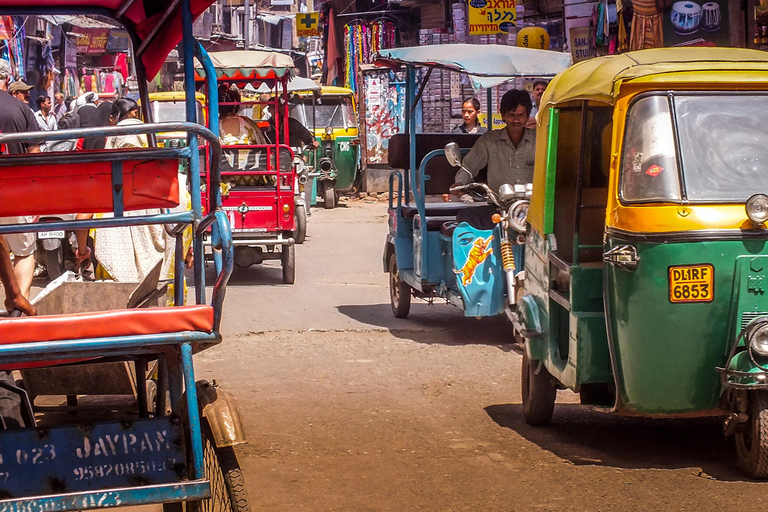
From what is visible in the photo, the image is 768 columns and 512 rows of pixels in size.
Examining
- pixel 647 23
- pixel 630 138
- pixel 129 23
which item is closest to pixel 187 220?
pixel 129 23

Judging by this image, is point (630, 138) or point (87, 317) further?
point (630, 138)

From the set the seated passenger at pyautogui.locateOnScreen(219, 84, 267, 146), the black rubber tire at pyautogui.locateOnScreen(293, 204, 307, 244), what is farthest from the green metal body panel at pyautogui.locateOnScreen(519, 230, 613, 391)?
the black rubber tire at pyautogui.locateOnScreen(293, 204, 307, 244)

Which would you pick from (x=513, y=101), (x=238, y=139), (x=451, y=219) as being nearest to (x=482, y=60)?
(x=513, y=101)

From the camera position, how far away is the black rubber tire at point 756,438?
14.8 feet

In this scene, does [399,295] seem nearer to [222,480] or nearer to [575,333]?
[575,333]

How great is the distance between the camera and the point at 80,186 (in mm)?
3613

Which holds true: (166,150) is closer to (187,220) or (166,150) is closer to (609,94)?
(187,220)

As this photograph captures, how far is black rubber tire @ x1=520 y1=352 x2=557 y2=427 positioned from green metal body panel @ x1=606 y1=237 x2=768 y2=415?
1018 millimetres

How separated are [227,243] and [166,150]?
0.40 metres

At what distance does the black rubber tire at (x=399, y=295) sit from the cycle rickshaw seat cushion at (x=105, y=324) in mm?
6132

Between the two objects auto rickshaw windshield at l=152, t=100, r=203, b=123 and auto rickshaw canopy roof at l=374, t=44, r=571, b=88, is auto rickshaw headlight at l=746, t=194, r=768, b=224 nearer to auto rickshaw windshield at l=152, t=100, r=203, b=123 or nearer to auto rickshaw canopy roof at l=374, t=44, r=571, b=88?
auto rickshaw canopy roof at l=374, t=44, r=571, b=88

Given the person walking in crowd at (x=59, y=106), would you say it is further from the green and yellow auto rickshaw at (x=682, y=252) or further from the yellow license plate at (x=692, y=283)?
the yellow license plate at (x=692, y=283)

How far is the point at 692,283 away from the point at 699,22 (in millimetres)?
8734

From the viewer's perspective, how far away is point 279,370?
7.51 metres
